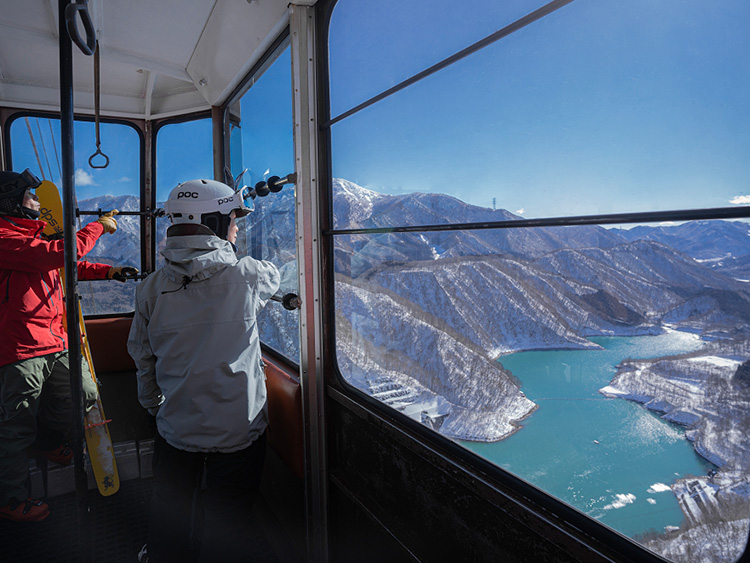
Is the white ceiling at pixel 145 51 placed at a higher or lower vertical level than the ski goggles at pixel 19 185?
higher

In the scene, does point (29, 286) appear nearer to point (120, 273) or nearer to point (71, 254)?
point (120, 273)

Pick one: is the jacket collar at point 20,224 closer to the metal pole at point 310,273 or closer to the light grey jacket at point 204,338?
the light grey jacket at point 204,338

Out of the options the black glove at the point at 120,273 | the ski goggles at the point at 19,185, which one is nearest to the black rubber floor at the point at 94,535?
the black glove at the point at 120,273

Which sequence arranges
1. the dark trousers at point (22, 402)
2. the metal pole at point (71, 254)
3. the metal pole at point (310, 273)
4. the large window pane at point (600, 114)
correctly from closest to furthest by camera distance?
the large window pane at point (600, 114) < the metal pole at point (71, 254) < the metal pole at point (310, 273) < the dark trousers at point (22, 402)

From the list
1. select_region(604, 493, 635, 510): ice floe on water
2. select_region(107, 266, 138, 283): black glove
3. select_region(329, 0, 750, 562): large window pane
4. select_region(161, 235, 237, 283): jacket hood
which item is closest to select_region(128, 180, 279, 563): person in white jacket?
select_region(161, 235, 237, 283): jacket hood

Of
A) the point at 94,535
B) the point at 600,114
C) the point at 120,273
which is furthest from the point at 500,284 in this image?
the point at 120,273

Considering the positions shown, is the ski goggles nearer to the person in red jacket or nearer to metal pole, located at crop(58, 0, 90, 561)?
the person in red jacket

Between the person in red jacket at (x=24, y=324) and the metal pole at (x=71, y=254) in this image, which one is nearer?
the metal pole at (x=71, y=254)
